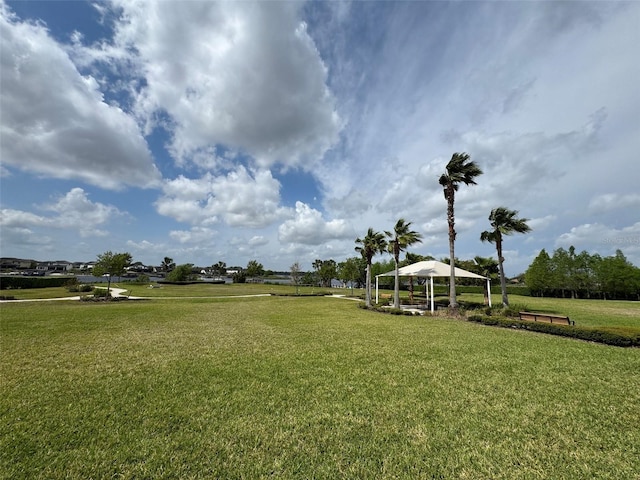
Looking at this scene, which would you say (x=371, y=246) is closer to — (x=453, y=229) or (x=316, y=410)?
(x=453, y=229)

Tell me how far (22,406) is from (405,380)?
785cm

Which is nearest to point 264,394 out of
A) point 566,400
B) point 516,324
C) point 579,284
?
point 566,400

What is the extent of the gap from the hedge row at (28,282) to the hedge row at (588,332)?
5692 cm

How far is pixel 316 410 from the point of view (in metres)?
5.12

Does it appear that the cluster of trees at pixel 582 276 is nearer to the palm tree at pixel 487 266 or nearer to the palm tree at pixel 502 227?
the palm tree at pixel 487 266

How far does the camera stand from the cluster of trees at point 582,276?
3947 cm

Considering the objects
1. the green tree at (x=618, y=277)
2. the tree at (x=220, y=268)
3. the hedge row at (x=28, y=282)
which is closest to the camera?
the hedge row at (x=28, y=282)

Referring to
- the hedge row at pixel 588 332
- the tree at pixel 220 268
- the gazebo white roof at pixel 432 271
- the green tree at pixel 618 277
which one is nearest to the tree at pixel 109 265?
the gazebo white roof at pixel 432 271

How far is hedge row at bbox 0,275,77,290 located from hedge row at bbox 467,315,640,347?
56924 mm

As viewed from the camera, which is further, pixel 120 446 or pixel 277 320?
pixel 277 320

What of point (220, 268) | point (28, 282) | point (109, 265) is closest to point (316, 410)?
point (109, 265)

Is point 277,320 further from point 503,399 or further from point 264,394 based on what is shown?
point 503,399

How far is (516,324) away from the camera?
1409 cm

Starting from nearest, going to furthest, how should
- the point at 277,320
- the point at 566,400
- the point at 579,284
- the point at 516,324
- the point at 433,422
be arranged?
1. the point at 433,422
2. the point at 566,400
3. the point at 516,324
4. the point at 277,320
5. the point at 579,284
